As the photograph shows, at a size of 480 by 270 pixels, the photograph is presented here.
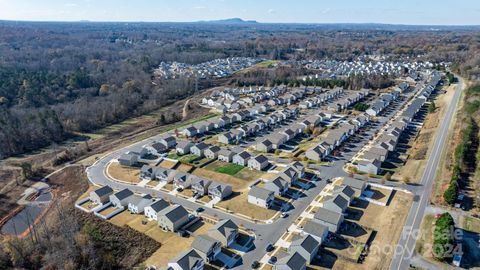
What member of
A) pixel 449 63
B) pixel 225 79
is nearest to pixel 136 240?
pixel 225 79

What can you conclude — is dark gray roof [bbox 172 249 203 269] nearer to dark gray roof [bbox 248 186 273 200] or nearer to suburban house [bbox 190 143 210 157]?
dark gray roof [bbox 248 186 273 200]

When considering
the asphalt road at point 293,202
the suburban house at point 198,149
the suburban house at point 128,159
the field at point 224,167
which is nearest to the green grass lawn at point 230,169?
the field at point 224,167

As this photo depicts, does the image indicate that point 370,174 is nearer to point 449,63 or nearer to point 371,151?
point 371,151

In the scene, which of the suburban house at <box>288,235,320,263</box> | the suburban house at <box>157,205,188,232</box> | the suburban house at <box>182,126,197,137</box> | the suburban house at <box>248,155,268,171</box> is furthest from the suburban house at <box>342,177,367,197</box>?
the suburban house at <box>182,126,197,137</box>

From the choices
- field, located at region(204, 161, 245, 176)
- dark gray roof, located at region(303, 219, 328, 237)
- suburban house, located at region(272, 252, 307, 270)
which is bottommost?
field, located at region(204, 161, 245, 176)

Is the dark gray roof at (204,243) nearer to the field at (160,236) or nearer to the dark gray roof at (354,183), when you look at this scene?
the field at (160,236)
